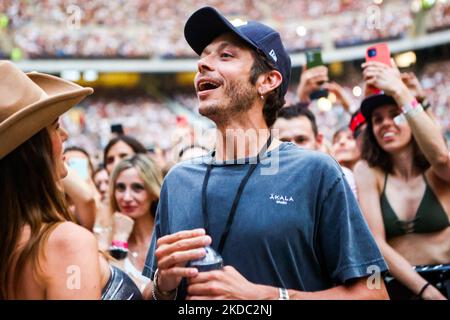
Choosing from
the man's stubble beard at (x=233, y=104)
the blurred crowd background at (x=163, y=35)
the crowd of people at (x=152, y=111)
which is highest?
the blurred crowd background at (x=163, y=35)

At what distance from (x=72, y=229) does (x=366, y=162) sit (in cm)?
211

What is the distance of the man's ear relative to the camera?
80.9 inches

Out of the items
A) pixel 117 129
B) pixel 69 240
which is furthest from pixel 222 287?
pixel 117 129

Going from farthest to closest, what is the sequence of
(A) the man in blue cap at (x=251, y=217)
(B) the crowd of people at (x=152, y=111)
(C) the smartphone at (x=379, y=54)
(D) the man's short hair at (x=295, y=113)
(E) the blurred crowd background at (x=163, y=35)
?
(E) the blurred crowd background at (x=163, y=35) → (B) the crowd of people at (x=152, y=111) → (D) the man's short hair at (x=295, y=113) → (C) the smartphone at (x=379, y=54) → (A) the man in blue cap at (x=251, y=217)

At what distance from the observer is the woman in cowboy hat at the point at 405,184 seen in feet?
9.26

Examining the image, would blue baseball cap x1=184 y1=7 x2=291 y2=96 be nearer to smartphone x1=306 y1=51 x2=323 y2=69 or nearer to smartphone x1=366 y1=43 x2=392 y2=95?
smartphone x1=366 y1=43 x2=392 y2=95

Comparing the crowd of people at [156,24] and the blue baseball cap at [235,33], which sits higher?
the crowd of people at [156,24]

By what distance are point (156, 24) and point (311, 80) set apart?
24658 millimetres

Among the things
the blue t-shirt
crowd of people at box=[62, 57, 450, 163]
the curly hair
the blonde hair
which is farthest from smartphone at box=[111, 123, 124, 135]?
crowd of people at box=[62, 57, 450, 163]

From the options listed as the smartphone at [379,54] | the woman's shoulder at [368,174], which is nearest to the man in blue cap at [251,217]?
the woman's shoulder at [368,174]

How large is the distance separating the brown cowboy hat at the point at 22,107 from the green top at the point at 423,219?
187 cm

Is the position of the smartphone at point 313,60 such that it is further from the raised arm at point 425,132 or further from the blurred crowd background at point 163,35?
the blurred crowd background at point 163,35
